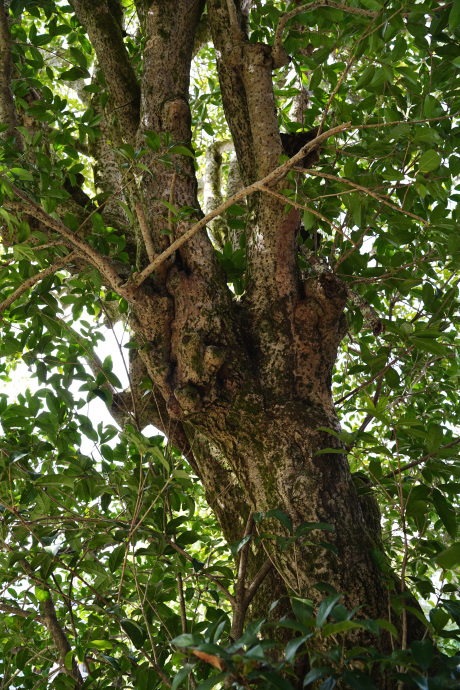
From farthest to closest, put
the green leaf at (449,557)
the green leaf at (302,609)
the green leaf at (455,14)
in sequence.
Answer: the green leaf at (455,14), the green leaf at (302,609), the green leaf at (449,557)

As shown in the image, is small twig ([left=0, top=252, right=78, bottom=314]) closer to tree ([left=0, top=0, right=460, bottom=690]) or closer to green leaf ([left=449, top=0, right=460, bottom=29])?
tree ([left=0, top=0, right=460, bottom=690])

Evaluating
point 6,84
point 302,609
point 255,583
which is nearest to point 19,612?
point 255,583

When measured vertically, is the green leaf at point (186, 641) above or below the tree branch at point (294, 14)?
below

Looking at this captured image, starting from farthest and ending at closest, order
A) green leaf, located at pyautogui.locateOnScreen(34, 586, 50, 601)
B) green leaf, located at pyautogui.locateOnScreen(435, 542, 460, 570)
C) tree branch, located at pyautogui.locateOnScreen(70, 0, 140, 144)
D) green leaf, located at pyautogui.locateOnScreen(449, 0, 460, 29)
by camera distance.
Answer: tree branch, located at pyautogui.locateOnScreen(70, 0, 140, 144) → green leaf, located at pyautogui.locateOnScreen(34, 586, 50, 601) → green leaf, located at pyautogui.locateOnScreen(449, 0, 460, 29) → green leaf, located at pyautogui.locateOnScreen(435, 542, 460, 570)

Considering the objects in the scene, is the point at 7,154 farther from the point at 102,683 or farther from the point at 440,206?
the point at 102,683

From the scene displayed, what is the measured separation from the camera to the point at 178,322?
184cm

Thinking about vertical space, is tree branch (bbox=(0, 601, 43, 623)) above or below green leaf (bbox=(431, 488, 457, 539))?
above

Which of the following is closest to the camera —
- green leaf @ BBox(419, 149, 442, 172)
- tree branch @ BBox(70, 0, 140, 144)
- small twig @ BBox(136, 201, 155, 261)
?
green leaf @ BBox(419, 149, 442, 172)

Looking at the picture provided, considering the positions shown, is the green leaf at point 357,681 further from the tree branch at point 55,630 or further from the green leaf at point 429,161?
the tree branch at point 55,630

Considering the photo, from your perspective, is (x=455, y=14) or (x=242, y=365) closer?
(x=455, y=14)

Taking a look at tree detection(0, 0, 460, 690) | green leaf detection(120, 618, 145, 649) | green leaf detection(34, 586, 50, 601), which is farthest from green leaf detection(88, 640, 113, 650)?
green leaf detection(34, 586, 50, 601)

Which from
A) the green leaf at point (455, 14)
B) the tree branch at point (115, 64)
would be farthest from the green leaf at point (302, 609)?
the tree branch at point (115, 64)

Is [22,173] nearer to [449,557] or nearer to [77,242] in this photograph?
[77,242]

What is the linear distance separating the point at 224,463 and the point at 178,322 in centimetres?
59
